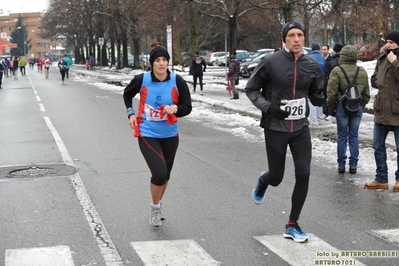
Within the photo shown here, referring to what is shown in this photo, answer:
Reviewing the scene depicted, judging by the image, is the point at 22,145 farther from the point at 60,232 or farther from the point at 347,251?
the point at 347,251

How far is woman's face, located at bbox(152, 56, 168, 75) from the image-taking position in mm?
5988

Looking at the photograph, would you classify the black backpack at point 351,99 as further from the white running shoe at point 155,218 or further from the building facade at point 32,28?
the building facade at point 32,28

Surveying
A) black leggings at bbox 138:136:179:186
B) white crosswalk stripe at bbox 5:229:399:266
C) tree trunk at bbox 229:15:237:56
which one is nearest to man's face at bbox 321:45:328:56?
black leggings at bbox 138:136:179:186

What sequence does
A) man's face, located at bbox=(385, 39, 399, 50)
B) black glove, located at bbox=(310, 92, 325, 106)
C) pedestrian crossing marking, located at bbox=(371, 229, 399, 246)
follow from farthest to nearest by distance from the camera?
man's face, located at bbox=(385, 39, 399, 50), black glove, located at bbox=(310, 92, 325, 106), pedestrian crossing marking, located at bbox=(371, 229, 399, 246)

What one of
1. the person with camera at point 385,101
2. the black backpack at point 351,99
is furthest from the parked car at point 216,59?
the person with camera at point 385,101

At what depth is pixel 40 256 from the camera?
523cm

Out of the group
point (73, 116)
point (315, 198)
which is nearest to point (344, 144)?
point (315, 198)

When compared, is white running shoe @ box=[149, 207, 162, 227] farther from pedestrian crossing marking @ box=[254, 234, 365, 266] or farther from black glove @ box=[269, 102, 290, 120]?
black glove @ box=[269, 102, 290, 120]

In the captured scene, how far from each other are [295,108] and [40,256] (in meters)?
2.53

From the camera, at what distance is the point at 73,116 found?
58.2 ft

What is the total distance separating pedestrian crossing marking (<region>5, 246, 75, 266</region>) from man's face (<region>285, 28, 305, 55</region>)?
260 centimetres

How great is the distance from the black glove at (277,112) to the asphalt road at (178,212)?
1121mm

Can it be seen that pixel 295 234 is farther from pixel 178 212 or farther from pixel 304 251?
pixel 178 212

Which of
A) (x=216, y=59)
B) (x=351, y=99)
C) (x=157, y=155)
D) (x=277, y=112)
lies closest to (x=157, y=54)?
(x=157, y=155)
